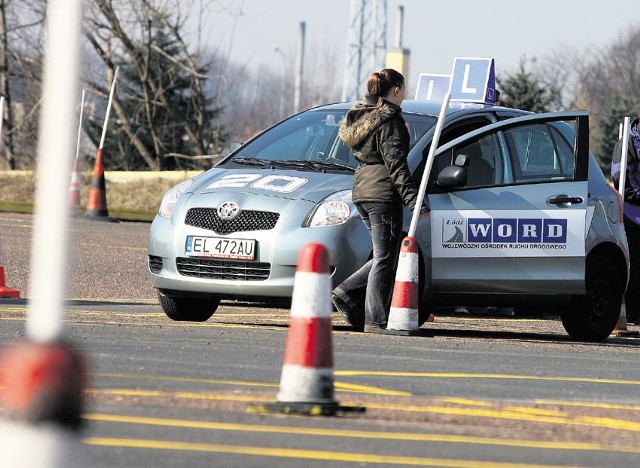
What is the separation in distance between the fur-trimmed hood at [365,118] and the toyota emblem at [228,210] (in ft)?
2.78

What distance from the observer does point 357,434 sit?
5777mm

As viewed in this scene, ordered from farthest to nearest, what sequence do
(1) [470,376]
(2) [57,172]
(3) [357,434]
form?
(1) [470,376]
(3) [357,434]
(2) [57,172]

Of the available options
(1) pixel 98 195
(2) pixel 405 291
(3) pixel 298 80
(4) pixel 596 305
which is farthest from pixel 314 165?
(3) pixel 298 80

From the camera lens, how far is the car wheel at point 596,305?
11.5 m

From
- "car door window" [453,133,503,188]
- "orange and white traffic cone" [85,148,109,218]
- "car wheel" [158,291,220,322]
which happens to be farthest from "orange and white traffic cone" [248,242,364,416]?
"orange and white traffic cone" [85,148,109,218]

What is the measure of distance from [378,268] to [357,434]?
15.6 feet

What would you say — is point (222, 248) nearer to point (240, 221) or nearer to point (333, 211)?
point (240, 221)

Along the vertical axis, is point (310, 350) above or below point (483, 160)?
below

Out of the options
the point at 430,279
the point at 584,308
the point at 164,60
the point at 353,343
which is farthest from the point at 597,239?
the point at 164,60

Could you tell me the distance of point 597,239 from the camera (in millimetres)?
11500

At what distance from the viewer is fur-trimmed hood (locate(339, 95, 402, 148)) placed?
1059 cm

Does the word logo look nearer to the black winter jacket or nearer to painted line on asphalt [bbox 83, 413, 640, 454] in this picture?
the black winter jacket

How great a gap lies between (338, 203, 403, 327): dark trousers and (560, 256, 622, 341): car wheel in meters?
1.65

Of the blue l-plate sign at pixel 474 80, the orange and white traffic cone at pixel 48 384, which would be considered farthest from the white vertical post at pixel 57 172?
the blue l-plate sign at pixel 474 80
